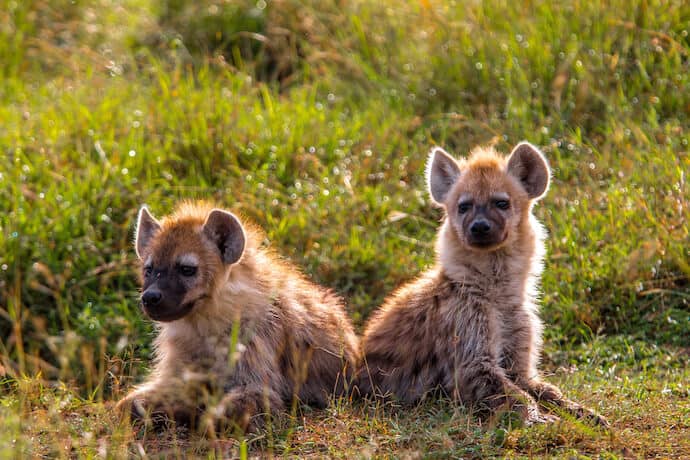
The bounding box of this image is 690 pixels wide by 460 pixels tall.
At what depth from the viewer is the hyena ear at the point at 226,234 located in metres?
4.44

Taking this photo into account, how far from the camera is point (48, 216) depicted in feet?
19.7

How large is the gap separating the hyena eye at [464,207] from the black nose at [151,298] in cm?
147

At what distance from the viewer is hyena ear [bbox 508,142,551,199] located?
4.89 metres

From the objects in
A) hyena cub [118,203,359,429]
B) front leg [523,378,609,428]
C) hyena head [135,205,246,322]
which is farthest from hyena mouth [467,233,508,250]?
hyena head [135,205,246,322]

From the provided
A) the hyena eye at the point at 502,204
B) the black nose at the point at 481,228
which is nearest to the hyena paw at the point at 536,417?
the black nose at the point at 481,228

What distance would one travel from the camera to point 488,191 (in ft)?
15.6

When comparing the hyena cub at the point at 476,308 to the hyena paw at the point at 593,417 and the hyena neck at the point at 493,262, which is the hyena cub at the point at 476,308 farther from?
the hyena paw at the point at 593,417

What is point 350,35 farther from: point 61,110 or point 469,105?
point 61,110

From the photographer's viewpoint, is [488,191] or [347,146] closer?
[488,191]

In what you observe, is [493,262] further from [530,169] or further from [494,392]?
[494,392]

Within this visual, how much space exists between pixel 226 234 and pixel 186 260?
23 cm

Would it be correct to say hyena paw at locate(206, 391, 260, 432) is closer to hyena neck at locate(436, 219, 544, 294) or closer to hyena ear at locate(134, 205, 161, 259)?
hyena ear at locate(134, 205, 161, 259)

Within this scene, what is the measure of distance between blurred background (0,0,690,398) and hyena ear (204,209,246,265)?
34.4 inches

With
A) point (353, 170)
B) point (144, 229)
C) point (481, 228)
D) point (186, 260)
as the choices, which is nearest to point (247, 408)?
point (186, 260)
